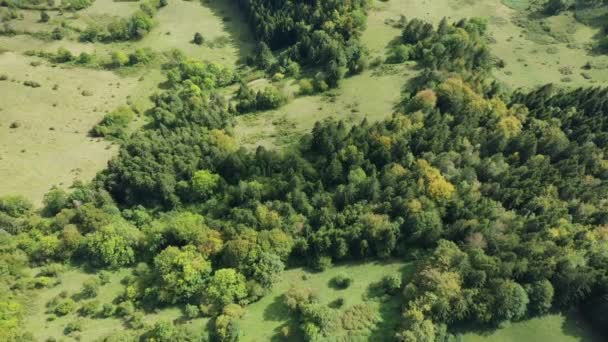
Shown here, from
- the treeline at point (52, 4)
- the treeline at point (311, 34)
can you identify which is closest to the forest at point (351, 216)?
the treeline at point (311, 34)

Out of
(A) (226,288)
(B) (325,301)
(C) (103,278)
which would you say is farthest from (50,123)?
(B) (325,301)

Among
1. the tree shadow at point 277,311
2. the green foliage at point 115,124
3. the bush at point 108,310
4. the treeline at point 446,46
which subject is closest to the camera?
the tree shadow at point 277,311

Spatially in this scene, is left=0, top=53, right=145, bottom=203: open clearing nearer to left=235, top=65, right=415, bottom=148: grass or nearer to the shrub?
the shrub

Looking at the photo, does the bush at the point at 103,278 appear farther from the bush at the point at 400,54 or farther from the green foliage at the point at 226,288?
the bush at the point at 400,54

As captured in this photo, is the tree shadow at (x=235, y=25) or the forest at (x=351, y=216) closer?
the forest at (x=351, y=216)

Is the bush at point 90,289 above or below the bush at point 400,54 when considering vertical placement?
below

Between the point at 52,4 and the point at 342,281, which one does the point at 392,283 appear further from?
the point at 52,4
